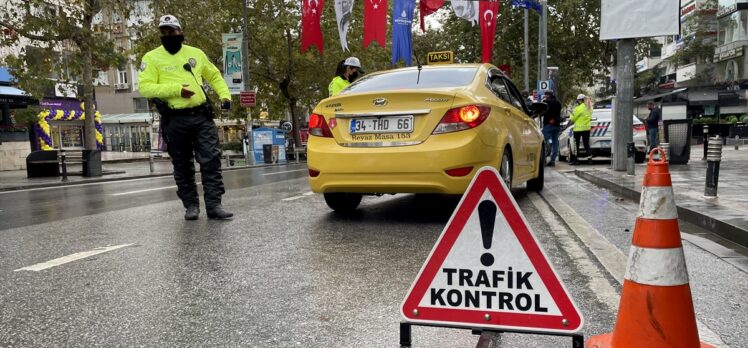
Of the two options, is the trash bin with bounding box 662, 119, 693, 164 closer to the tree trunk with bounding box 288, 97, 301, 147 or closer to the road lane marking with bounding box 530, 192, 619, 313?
the road lane marking with bounding box 530, 192, 619, 313

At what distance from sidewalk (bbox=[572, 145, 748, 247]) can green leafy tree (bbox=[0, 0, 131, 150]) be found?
14050 mm

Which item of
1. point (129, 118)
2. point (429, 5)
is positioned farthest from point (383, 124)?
point (129, 118)

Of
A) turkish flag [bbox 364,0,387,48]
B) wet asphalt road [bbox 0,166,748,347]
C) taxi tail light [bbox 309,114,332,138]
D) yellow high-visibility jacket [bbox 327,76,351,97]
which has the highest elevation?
turkish flag [bbox 364,0,387,48]

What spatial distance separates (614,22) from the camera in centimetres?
1046

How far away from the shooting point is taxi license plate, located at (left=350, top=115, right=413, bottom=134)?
17.6 feet

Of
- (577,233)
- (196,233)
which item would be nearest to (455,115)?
(577,233)

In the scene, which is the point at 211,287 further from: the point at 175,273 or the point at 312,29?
the point at 312,29

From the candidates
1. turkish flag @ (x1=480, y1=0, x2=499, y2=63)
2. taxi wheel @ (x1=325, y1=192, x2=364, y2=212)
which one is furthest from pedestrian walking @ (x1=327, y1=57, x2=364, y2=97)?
turkish flag @ (x1=480, y1=0, x2=499, y2=63)

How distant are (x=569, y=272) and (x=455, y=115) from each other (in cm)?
194

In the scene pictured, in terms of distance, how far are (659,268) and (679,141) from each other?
11.8m

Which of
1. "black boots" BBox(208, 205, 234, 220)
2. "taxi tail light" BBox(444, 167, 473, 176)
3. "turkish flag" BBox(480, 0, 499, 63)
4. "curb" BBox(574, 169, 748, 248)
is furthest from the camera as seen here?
"turkish flag" BBox(480, 0, 499, 63)

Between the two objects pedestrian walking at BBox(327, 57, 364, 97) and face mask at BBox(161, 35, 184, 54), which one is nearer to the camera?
face mask at BBox(161, 35, 184, 54)

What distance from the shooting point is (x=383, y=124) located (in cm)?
543

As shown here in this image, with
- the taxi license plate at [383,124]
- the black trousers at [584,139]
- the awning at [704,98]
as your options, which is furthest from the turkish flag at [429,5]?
the awning at [704,98]
